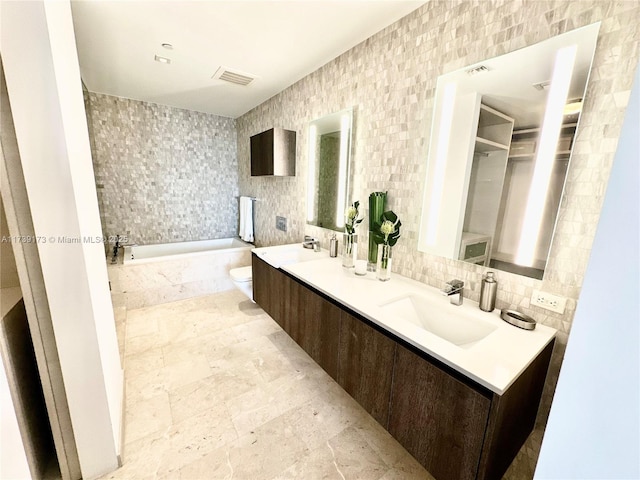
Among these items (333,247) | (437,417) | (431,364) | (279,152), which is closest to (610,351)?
(431,364)

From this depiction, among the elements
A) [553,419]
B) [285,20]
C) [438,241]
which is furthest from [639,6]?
[285,20]

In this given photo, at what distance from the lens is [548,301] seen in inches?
A: 48.5

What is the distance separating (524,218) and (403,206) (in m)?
0.71

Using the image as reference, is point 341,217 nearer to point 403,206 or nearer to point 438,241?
point 403,206

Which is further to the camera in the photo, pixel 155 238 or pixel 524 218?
pixel 155 238

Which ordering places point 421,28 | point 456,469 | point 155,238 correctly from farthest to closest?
point 155,238, point 421,28, point 456,469

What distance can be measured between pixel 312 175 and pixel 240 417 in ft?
7.09

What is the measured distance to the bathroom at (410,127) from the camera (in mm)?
1075

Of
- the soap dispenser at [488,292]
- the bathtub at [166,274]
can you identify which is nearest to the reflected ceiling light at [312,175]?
the bathtub at [166,274]

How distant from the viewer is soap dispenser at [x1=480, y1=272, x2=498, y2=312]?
1.35 m

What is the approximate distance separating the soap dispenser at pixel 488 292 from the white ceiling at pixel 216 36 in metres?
1.72

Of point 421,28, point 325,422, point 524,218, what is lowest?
point 325,422

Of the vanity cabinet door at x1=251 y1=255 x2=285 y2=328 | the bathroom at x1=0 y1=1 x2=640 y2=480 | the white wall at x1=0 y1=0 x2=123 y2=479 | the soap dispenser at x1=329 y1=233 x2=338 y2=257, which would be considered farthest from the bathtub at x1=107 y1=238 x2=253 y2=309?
the white wall at x1=0 y1=0 x2=123 y2=479

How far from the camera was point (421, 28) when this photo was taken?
1.62 meters
